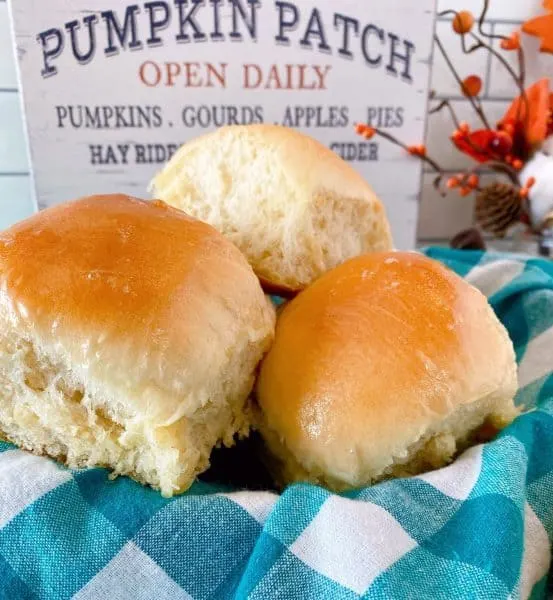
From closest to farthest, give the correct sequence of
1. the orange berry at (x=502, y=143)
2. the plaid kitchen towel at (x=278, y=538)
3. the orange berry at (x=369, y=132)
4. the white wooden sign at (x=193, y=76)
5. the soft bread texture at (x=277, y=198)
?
the plaid kitchen towel at (x=278, y=538)
the soft bread texture at (x=277, y=198)
the white wooden sign at (x=193, y=76)
the orange berry at (x=369, y=132)
the orange berry at (x=502, y=143)

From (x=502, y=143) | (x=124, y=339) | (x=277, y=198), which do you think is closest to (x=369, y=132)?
(x=502, y=143)

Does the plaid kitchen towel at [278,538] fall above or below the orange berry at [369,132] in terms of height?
below

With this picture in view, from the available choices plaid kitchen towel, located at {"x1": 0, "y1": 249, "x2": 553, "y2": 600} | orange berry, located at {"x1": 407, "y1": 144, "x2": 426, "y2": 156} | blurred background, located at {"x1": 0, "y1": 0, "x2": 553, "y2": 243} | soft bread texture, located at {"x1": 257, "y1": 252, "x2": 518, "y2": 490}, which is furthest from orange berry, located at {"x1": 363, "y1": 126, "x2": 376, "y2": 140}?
plaid kitchen towel, located at {"x1": 0, "y1": 249, "x2": 553, "y2": 600}

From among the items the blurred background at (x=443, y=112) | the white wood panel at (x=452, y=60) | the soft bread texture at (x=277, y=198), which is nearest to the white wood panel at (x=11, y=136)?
the blurred background at (x=443, y=112)

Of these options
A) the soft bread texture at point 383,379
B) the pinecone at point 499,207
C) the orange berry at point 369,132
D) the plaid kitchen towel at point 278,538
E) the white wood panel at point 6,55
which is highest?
the white wood panel at point 6,55

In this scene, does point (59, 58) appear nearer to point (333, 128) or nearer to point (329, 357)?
point (333, 128)

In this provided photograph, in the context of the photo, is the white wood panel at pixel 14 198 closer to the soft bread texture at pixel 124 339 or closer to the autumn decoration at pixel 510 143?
the autumn decoration at pixel 510 143
